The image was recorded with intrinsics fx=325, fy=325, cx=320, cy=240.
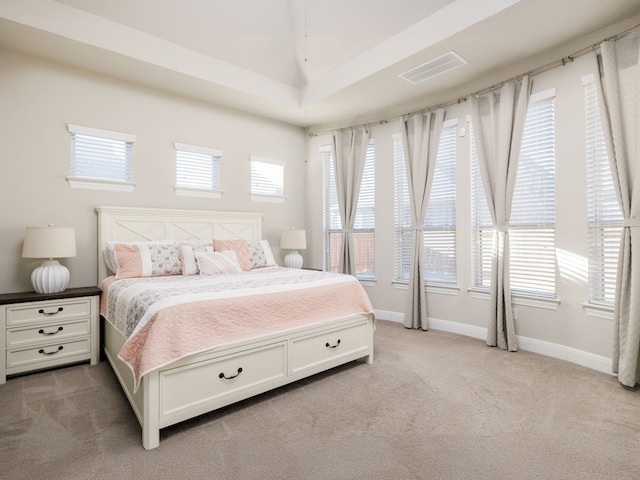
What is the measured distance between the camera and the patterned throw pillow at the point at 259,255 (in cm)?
400

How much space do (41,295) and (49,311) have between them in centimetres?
15

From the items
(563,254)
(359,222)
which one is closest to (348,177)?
(359,222)

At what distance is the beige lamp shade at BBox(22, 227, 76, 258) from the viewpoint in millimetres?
2828

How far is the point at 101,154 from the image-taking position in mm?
3521

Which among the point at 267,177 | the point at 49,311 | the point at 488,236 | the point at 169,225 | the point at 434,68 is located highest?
the point at 434,68

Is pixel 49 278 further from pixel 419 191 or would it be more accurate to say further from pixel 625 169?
pixel 625 169

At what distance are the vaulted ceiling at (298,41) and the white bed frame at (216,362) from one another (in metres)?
1.57

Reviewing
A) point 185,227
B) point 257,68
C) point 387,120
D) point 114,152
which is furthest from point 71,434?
point 387,120

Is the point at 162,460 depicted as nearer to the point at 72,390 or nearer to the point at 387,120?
the point at 72,390

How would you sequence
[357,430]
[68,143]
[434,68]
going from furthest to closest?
[434,68]
[68,143]
[357,430]

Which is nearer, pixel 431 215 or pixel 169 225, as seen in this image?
pixel 169 225

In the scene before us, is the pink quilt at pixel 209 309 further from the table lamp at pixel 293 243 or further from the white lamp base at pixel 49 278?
the table lamp at pixel 293 243

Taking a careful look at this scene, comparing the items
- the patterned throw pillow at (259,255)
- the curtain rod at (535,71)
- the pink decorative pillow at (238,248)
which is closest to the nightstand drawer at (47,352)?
the pink decorative pillow at (238,248)

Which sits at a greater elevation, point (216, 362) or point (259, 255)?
point (259, 255)
